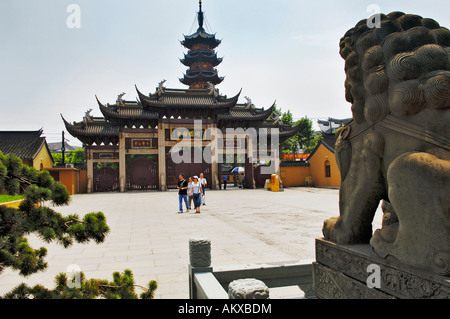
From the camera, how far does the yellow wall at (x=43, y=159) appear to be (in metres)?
23.8

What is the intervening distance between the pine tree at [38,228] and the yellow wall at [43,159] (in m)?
24.5

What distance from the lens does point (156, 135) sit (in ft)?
82.9

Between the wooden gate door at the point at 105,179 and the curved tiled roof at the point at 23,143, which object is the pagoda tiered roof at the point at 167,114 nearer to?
the wooden gate door at the point at 105,179

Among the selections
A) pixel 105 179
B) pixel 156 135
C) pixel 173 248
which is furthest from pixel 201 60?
pixel 173 248

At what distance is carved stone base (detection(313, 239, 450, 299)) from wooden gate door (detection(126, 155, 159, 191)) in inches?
919

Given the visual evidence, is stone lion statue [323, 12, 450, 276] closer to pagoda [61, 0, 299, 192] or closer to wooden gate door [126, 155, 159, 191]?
pagoda [61, 0, 299, 192]

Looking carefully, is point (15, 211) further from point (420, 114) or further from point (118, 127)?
point (118, 127)

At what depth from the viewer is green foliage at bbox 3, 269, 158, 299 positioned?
1.93 meters

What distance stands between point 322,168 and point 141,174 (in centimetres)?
1458

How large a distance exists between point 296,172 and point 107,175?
15.7 metres

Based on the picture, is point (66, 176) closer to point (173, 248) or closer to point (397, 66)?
point (173, 248)

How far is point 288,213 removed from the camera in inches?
409

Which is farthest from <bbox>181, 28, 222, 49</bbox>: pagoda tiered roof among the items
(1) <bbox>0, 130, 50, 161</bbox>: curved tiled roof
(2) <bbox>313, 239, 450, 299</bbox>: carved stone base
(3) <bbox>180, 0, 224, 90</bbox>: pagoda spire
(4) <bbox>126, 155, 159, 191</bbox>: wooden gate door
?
(2) <bbox>313, 239, 450, 299</bbox>: carved stone base
